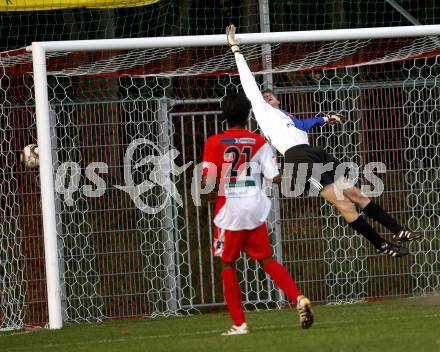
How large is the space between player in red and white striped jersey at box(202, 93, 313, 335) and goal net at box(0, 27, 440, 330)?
8.04 feet

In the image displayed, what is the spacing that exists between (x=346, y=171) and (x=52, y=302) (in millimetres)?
3075

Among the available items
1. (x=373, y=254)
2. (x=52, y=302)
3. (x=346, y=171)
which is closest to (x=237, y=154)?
(x=52, y=302)

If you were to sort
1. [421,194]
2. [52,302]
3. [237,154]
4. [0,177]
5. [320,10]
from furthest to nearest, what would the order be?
1. [320,10]
2. [421,194]
3. [0,177]
4. [52,302]
5. [237,154]

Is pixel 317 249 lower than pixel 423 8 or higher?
lower

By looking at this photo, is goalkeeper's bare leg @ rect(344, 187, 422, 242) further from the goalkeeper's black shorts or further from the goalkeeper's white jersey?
the goalkeeper's white jersey

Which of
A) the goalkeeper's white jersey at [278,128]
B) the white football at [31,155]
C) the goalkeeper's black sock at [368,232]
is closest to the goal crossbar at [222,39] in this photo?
the goalkeeper's white jersey at [278,128]

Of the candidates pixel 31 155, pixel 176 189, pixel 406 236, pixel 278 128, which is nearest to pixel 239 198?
pixel 278 128

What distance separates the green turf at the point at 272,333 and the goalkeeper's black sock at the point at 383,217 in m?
0.69

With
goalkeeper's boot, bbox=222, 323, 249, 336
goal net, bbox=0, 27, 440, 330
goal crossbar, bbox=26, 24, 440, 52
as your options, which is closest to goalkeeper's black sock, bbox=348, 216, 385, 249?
goal net, bbox=0, 27, 440, 330

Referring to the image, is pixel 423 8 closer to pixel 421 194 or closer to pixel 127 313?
pixel 421 194

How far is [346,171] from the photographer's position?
39.1 ft

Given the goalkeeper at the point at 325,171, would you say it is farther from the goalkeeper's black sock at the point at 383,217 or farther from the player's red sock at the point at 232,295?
the player's red sock at the point at 232,295

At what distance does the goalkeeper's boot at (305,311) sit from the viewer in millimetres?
8820

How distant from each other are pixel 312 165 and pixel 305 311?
2347mm
